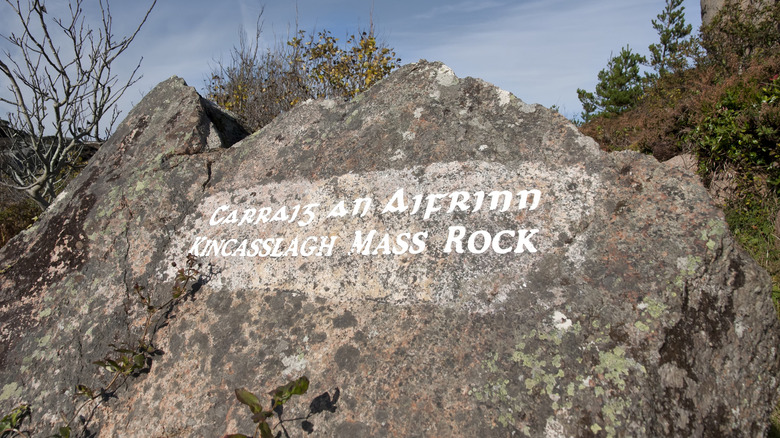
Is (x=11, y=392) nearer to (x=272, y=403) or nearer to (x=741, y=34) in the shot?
(x=272, y=403)

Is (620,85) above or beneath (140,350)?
above

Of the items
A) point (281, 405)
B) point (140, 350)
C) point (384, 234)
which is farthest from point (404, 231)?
point (140, 350)

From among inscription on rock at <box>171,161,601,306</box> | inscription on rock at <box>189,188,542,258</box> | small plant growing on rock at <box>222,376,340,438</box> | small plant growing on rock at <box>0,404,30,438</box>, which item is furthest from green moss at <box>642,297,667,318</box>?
small plant growing on rock at <box>0,404,30,438</box>

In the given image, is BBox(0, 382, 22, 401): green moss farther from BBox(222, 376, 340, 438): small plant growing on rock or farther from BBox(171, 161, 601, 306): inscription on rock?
BBox(222, 376, 340, 438): small plant growing on rock

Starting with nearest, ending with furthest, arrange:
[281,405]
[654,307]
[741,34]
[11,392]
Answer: [654,307], [281,405], [11,392], [741,34]

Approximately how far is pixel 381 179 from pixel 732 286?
1.48 meters

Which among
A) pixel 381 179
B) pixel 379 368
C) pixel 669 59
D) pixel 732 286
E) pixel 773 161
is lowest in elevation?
pixel 379 368

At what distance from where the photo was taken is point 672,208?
1.79m

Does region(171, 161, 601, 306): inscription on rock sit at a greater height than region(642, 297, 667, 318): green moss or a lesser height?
greater

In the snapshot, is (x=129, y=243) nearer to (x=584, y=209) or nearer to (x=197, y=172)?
(x=197, y=172)

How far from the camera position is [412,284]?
6.37 ft

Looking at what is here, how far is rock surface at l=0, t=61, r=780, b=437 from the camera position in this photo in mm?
1582

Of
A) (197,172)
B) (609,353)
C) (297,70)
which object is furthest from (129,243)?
(297,70)

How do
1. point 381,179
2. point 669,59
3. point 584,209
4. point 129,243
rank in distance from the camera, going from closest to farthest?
point 584,209 < point 381,179 < point 129,243 < point 669,59
